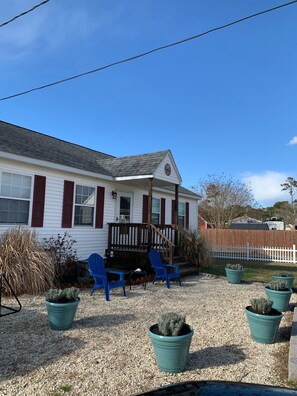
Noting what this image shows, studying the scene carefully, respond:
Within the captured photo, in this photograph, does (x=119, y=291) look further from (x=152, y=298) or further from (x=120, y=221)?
(x=120, y=221)

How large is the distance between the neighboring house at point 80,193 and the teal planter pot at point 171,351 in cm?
610

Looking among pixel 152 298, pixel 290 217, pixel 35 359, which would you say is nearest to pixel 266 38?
pixel 152 298

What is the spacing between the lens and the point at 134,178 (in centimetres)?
1030

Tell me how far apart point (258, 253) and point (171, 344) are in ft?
51.1

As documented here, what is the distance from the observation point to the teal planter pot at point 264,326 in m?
3.92

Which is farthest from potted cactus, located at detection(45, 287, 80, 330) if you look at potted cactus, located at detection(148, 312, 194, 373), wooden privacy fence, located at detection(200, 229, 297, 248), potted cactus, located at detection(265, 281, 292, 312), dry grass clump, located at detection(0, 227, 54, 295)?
wooden privacy fence, located at detection(200, 229, 297, 248)

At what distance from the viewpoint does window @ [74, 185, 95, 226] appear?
9828 mm

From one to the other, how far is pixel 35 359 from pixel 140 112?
13014mm

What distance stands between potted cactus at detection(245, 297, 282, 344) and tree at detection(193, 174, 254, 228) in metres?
25.9

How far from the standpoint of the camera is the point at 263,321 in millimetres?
3939

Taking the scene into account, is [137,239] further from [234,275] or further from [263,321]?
[263,321]

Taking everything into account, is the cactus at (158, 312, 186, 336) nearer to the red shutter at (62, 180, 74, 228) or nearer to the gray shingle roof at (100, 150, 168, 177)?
the red shutter at (62, 180, 74, 228)

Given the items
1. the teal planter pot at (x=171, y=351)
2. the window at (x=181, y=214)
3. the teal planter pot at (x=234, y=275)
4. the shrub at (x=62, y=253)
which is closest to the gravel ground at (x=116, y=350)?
the teal planter pot at (x=171, y=351)

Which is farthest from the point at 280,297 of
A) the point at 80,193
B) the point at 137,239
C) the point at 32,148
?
the point at 32,148
